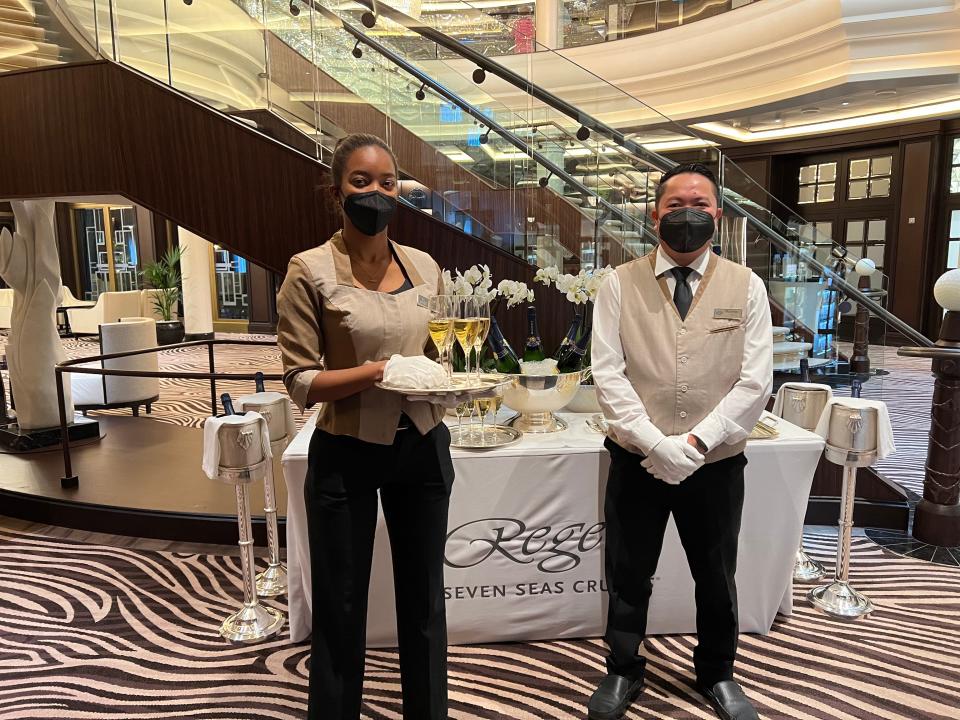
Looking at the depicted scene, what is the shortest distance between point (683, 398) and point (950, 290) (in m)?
2.24

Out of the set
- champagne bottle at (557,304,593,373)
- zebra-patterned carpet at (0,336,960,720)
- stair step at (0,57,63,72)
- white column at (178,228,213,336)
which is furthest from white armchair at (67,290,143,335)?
champagne bottle at (557,304,593,373)

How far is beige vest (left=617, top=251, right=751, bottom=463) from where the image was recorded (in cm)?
191

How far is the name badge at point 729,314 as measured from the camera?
192cm

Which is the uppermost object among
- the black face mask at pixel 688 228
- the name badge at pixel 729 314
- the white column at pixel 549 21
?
the white column at pixel 549 21

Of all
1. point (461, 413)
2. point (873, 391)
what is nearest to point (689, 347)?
point (461, 413)

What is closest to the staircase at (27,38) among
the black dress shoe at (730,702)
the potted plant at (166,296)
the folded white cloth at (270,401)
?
the folded white cloth at (270,401)

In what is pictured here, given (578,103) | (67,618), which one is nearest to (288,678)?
(67,618)

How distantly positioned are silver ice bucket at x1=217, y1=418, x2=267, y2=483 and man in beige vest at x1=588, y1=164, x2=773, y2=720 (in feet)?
4.49

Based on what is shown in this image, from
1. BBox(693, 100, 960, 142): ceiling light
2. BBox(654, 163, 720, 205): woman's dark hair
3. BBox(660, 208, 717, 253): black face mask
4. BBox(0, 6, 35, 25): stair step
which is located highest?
BBox(693, 100, 960, 142): ceiling light

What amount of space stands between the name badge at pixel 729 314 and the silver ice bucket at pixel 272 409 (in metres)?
1.87

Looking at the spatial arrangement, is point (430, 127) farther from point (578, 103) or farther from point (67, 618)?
point (67, 618)

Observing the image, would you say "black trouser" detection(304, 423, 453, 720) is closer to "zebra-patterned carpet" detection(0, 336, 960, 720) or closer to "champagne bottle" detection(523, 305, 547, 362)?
"zebra-patterned carpet" detection(0, 336, 960, 720)

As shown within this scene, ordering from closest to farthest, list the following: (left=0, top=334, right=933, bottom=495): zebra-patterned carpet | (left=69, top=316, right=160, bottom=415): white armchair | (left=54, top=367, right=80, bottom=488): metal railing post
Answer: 1. (left=54, top=367, right=80, bottom=488): metal railing post
2. (left=0, top=334, right=933, bottom=495): zebra-patterned carpet
3. (left=69, top=316, right=160, bottom=415): white armchair

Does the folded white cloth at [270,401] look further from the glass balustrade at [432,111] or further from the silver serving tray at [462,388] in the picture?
the glass balustrade at [432,111]
